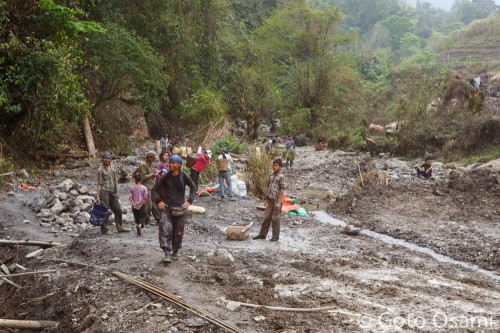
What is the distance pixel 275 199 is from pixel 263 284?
241 centimetres

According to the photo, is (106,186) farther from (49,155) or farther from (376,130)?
(376,130)

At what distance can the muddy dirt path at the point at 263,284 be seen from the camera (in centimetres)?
489

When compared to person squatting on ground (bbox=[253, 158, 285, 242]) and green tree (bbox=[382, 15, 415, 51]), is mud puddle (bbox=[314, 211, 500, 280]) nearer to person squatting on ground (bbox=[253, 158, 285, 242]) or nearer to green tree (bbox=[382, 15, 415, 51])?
person squatting on ground (bbox=[253, 158, 285, 242])

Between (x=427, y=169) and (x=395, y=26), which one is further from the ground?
(x=395, y=26)

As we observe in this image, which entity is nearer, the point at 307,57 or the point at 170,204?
the point at 170,204

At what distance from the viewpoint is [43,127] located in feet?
46.8

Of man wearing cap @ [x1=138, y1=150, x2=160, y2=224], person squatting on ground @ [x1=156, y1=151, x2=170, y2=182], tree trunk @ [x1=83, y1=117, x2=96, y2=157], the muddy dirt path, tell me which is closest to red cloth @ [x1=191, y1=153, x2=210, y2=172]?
the muddy dirt path

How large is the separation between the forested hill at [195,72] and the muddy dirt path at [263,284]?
4351 millimetres

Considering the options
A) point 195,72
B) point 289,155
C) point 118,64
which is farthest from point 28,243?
point 195,72

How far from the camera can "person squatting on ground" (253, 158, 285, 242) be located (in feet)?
26.2

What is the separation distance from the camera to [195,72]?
27297 millimetres

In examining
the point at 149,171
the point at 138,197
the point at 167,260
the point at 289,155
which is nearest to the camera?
the point at 167,260

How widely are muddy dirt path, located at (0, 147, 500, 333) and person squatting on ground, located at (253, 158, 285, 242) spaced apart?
0.84 ft

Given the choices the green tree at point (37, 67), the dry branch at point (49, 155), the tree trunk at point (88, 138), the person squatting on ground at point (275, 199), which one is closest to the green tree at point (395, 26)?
the tree trunk at point (88, 138)
